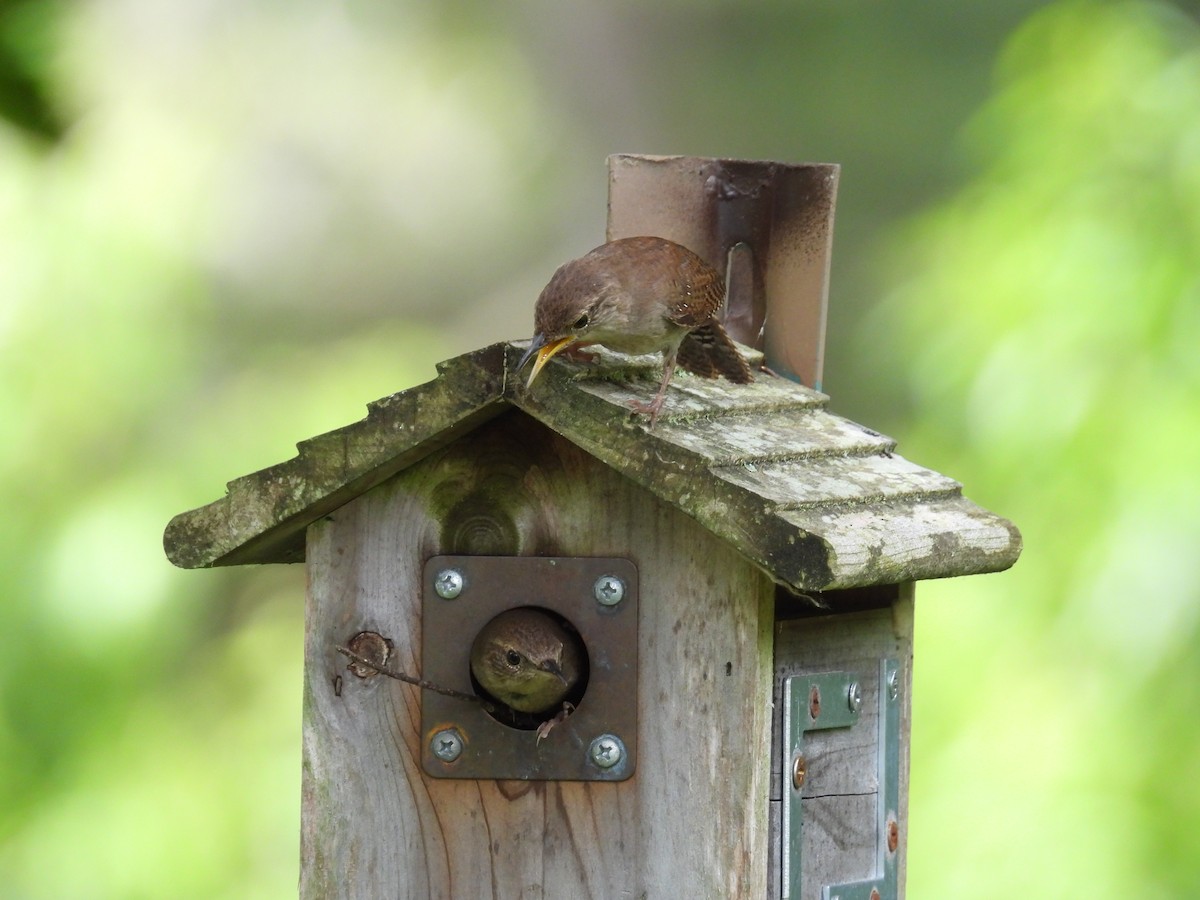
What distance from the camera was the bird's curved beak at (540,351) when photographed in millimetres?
2445

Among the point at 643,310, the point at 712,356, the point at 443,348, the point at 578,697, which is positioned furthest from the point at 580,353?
the point at 443,348

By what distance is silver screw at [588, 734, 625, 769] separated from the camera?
2.57m

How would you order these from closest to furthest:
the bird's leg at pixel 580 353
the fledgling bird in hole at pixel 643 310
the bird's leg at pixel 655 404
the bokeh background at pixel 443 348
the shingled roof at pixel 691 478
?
the shingled roof at pixel 691 478
the bird's leg at pixel 655 404
the fledgling bird in hole at pixel 643 310
the bird's leg at pixel 580 353
the bokeh background at pixel 443 348

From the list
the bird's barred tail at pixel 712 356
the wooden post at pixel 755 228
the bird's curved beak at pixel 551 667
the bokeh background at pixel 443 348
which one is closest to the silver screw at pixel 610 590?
the bird's curved beak at pixel 551 667

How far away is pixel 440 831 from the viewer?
2652mm

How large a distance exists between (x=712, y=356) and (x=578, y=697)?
0.75m

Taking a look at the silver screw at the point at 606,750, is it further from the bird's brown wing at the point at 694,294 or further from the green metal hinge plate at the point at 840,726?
the bird's brown wing at the point at 694,294

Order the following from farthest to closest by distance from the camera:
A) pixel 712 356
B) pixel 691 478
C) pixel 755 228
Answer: pixel 755 228, pixel 712 356, pixel 691 478

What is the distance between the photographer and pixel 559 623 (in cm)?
260

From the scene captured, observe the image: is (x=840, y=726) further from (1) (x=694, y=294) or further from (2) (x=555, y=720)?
(1) (x=694, y=294)

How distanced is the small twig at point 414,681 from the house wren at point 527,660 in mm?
28

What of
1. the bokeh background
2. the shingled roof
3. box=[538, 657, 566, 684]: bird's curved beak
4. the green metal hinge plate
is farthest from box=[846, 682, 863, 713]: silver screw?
the bokeh background

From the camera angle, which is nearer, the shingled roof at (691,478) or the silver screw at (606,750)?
the shingled roof at (691,478)

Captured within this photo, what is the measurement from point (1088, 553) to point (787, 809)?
205 cm
